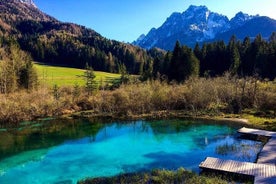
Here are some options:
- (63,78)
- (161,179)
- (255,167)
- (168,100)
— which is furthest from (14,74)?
(255,167)

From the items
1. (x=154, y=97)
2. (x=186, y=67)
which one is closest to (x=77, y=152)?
(x=154, y=97)

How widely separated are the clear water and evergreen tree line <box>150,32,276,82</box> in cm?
2006

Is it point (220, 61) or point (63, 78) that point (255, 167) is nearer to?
point (220, 61)

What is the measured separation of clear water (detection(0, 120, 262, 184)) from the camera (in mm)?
18891

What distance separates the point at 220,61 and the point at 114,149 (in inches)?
1888

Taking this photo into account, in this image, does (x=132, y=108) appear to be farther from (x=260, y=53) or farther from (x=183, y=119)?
(x=260, y=53)

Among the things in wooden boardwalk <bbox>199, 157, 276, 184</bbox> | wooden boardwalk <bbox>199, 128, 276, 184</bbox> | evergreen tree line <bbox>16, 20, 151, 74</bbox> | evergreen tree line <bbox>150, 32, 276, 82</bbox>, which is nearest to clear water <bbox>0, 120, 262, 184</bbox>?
wooden boardwalk <bbox>199, 128, 276, 184</bbox>

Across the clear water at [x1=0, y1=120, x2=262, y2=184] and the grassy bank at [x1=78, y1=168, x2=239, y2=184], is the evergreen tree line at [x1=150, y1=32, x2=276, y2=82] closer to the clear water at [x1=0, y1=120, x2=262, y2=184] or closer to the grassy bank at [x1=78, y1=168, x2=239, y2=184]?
the clear water at [x1=0, y1=120, x2=262, y2=184]

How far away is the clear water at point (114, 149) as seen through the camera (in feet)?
62.0

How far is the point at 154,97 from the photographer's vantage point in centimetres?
3891

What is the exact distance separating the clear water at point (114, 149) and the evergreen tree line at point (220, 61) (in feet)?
65.8

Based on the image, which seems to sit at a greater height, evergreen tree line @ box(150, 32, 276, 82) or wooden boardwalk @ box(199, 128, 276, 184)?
evergreen tree line @ box(150, 32, 276, 82)

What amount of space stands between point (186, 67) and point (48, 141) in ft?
104

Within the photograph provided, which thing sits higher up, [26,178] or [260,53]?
[260,53]
